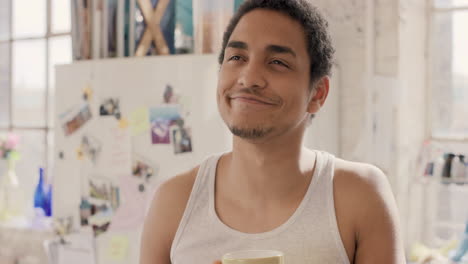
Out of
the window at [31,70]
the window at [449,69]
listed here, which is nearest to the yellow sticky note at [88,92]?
the window at [31,70]

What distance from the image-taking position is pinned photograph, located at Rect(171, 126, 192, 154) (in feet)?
7.57

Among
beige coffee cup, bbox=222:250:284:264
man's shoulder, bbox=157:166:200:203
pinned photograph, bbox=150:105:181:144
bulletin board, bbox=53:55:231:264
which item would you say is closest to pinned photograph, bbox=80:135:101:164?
bulletin board, bbox=53:55:231:264

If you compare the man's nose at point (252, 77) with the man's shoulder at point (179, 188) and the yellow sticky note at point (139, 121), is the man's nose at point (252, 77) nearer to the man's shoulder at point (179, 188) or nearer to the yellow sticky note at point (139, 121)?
the man's shoulder at point (179, 188)

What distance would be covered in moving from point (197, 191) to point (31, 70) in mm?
2908

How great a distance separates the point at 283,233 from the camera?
1.20 meters

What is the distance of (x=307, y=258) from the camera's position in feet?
3.87

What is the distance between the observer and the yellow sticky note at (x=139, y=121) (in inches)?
95.3

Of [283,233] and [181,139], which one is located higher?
[181,139]

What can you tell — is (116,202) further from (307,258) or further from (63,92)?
(307,258)

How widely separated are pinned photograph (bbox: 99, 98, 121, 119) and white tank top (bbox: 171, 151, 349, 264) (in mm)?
1241

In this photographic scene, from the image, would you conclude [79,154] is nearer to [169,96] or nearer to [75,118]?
[75,118]

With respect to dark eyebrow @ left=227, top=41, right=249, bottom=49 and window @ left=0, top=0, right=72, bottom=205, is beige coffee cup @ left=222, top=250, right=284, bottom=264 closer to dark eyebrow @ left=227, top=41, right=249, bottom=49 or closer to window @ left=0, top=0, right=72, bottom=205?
dark eyebrow @ left=227, top=41, right=249, bottom=49

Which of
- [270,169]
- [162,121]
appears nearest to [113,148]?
[162,121]

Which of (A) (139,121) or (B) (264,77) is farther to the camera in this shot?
(A) (139,121)
